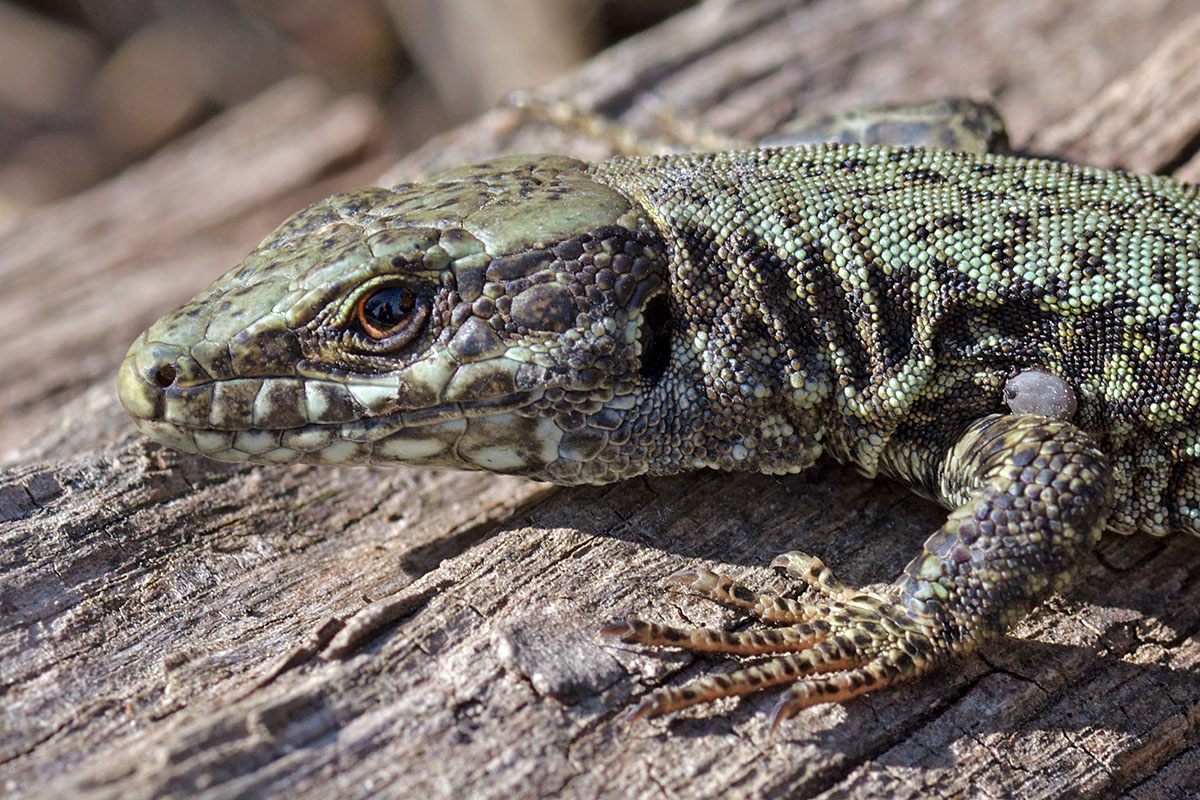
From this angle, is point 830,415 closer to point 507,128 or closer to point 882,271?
point 882,271

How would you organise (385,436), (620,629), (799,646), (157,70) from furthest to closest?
(157,70)
(385,436)
(799,646)
(620,629)

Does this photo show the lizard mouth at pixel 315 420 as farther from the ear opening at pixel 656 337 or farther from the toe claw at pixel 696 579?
the toe claw at pixel 696 579

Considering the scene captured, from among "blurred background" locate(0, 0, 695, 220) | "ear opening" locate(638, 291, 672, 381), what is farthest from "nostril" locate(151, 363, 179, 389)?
"blurred background" locate(0, 0, 695, 220)

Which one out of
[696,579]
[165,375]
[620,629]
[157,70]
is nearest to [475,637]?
[620,629]

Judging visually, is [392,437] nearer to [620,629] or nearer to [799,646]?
[620,629]

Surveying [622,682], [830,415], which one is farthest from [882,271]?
[622,682]

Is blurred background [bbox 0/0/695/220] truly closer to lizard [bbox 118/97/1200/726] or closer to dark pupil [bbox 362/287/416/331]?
lizard [bbox 118/97/1200/726]

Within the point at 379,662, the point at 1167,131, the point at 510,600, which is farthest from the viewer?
the point at 1167,131
